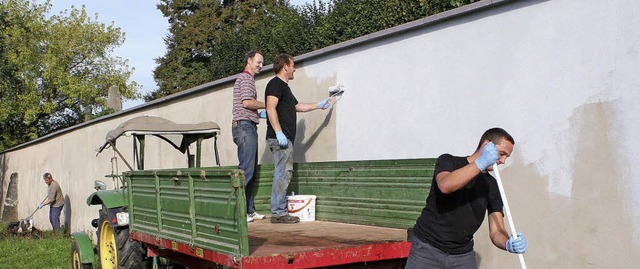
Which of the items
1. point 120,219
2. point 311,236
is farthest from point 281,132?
point 120,219

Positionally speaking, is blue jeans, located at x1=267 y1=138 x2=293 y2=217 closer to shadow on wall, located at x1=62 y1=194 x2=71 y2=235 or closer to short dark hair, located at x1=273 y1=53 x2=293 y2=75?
short dark hair, located at x1=273 y1=53 x2=293 y2=75

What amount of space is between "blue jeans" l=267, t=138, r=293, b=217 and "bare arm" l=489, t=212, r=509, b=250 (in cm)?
282

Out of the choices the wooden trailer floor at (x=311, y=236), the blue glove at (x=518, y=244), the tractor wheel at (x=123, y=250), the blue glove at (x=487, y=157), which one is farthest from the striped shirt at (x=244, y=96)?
the blue glove at (x=487, y=157)

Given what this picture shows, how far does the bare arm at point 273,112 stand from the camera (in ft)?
25.2

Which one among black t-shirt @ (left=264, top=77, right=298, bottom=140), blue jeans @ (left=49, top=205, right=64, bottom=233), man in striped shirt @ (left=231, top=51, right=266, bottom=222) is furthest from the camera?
blue jeans @ (left=49, top=205, right=64, bottom=233)

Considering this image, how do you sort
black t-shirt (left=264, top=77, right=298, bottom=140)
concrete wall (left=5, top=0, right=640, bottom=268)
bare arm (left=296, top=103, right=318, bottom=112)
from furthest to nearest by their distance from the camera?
bare arm (left=296, top=103, right=318, bottom=112) < black t-shirt (left=264, top=77, right=298, bottom=140) < concrete wall (left=5, top=0, right=640, bottom=268)

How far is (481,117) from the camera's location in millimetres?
7090

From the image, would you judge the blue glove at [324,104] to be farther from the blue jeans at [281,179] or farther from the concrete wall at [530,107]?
the blue jeans at [281,179]

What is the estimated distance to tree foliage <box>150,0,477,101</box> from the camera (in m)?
14.6

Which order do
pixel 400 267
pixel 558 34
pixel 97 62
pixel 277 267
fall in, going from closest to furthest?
pixel 277 267 < pixel 400 267 < pixel 558 34 < pixel 97 62

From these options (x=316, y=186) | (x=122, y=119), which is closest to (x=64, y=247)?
(x=122, y=119)

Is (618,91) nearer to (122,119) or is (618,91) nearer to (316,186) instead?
(316,186)

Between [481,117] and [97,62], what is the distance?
1327 inches

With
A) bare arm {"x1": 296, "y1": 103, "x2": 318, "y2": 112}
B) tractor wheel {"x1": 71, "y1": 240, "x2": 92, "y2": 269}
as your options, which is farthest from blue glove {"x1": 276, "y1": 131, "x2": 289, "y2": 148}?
tractor wheel {"x1": 71, "y1": 240, "x2": 92, "y2": 269}
